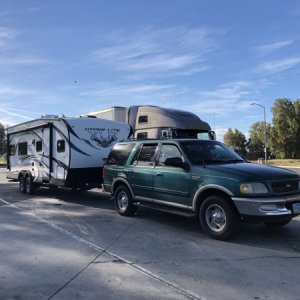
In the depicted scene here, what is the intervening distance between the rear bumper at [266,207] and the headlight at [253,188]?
0.13 m

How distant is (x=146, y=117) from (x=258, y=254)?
426 inches

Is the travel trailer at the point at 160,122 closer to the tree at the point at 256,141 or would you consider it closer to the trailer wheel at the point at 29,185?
the trailer wheel at the point at 29,185

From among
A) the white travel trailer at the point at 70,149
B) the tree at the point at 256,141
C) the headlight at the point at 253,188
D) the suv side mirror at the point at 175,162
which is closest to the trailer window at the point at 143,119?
the white travel trailer at the point at 70,149

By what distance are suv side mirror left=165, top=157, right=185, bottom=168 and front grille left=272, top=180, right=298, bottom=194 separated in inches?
73.4

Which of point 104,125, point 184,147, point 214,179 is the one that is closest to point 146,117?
point 104,125

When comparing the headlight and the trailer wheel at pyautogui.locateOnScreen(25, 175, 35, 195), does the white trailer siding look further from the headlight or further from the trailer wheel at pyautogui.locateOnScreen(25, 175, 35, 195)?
the headlight

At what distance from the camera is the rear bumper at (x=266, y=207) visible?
7.20 m

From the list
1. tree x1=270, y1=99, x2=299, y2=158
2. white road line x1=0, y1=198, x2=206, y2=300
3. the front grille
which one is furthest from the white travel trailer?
tree x1=270, y1=99, x2=299, y2=158

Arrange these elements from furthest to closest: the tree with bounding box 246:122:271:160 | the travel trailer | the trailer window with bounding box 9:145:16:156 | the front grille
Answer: the tree with bounding box 246:122:271:160, the trailer window with bounding box 9:145:16:156, the travel trailer, the front grille

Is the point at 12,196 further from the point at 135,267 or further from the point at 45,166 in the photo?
the point at 135,267

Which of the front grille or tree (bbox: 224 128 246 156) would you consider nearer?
the front grille

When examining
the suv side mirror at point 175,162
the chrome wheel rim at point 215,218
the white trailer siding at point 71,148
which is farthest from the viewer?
the white trailer siding at point 71,148

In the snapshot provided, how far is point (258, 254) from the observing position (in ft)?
22.1

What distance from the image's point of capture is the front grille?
7453 mm
